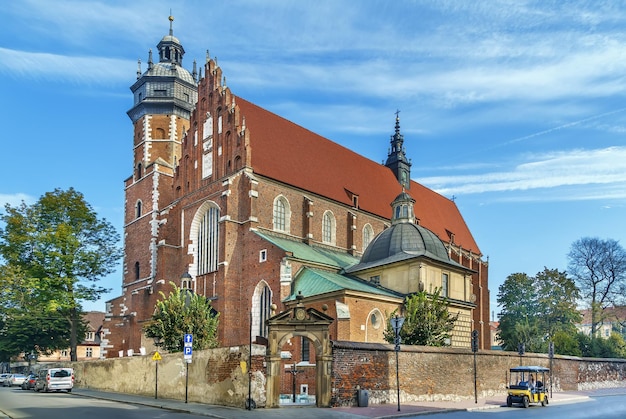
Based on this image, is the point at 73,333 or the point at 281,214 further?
the point at 73,333

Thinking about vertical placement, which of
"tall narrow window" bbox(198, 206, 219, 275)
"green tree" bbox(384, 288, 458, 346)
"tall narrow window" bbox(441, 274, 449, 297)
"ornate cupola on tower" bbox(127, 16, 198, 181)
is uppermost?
"ornate cupola on tower" bbox(127, 16, 198, 181)

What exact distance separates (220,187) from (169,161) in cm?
1025

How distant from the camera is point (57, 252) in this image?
40.3 m

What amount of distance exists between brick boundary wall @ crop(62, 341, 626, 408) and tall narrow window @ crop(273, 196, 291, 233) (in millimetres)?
12548

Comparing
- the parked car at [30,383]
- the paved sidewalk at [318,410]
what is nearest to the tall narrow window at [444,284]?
the paved sidewalk at [318,410]

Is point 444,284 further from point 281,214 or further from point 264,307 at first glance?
point 264,307

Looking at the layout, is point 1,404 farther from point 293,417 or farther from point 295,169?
point 295,169

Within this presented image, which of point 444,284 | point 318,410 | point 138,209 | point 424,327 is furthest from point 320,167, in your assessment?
point 318,410

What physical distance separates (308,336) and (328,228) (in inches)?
826

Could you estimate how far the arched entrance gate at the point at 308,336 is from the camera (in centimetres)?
2052

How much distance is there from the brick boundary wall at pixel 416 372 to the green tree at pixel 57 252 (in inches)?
992

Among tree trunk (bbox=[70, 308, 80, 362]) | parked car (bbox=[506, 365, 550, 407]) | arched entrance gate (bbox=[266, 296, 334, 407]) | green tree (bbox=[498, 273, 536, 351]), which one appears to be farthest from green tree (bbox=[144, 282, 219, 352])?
green tree (bbox=[498, 273, 536, 351])

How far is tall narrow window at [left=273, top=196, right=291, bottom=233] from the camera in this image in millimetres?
37719

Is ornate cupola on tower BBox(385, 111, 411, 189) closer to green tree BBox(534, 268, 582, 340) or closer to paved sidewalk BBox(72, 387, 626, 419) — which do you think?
green tree BBox(534, 268, 582, 340)
